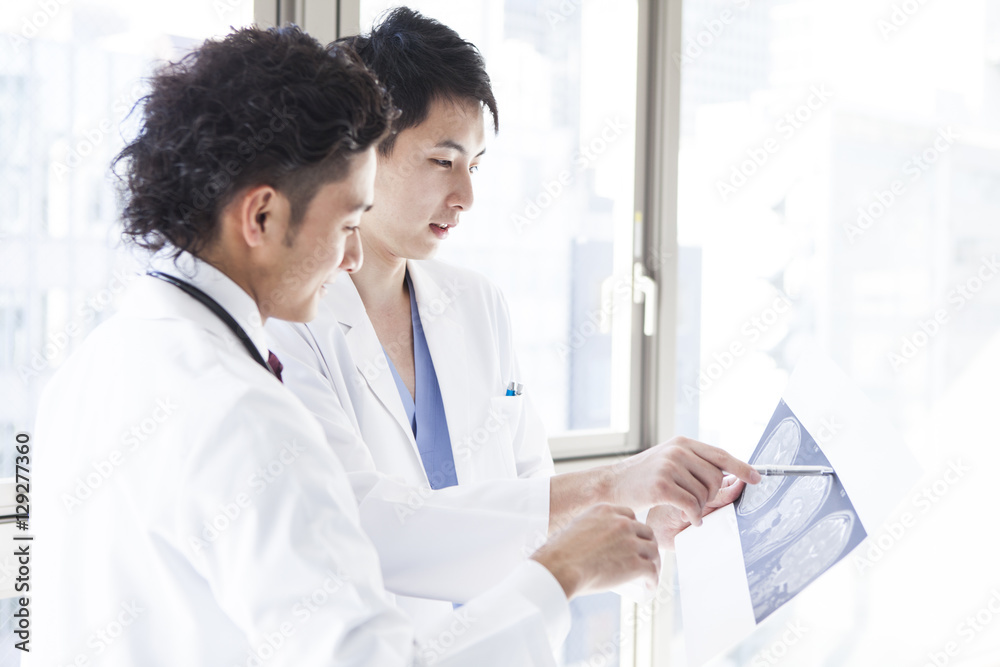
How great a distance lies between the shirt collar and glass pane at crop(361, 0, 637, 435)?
131 centimetres

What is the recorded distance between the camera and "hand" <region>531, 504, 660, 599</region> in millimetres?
886

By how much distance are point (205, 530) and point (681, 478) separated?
0.66m

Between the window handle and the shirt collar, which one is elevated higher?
the shirt collar

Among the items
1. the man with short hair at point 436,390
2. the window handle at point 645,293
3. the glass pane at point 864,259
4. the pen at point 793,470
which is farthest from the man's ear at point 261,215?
the glass pane at point 864,259

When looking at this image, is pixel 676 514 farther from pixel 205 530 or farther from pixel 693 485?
pixel 205 530

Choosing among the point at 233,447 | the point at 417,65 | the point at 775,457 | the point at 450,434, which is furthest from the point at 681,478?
the point at 417,65

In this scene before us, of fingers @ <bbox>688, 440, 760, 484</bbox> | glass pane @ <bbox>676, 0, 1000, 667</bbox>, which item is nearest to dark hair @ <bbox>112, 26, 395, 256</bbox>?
fingers @ <bbox>688, 440, 760, 484</bbox>

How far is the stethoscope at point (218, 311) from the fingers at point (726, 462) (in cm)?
64

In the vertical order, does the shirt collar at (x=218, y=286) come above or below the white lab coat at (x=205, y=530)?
above

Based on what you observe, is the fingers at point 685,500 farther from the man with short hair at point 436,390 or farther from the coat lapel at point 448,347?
the coat lapel at point 448,347

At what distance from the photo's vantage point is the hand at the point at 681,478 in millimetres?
1124

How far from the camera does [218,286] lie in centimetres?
87

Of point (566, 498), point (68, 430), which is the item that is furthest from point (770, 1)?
point (68, 430)

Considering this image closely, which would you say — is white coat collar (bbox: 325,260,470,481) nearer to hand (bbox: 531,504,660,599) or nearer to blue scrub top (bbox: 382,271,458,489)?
blue scrub top (bbox: 382,271,458,489)
